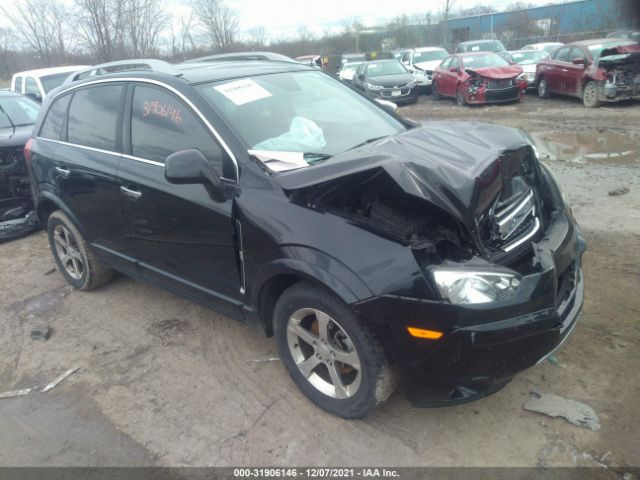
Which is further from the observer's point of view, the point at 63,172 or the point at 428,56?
the point at 428,56

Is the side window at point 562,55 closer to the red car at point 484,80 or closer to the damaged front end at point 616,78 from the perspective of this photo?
the red car at point 484,80

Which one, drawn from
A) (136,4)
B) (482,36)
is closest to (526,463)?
(136,4)

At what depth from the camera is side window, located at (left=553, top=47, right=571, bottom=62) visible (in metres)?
13.7

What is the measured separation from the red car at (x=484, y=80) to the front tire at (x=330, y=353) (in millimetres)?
13093

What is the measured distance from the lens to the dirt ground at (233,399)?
8.59ft

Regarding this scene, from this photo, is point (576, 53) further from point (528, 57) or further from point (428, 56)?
point (428, 56)

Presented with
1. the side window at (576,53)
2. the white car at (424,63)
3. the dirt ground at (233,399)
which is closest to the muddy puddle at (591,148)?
the dirt ground at (233,399)

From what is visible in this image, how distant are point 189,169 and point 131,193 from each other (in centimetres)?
93

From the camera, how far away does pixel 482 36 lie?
33.4 m

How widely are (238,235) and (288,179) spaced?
0.49 meters

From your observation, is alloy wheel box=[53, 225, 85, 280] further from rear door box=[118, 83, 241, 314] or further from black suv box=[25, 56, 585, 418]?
rear door box=[118, 83, 241, 314]

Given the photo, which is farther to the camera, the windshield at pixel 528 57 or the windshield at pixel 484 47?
the windshield at pixel 484 47

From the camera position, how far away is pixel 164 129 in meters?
3.36

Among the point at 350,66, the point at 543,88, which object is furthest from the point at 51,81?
the point at 350,66
